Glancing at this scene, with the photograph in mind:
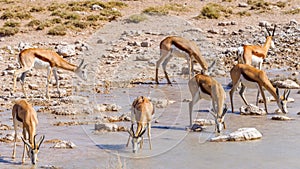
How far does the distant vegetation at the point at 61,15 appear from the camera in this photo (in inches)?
953

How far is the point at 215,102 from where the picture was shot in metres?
11.5

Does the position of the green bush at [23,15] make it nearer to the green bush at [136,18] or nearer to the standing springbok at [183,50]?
the green bush at [136,18]

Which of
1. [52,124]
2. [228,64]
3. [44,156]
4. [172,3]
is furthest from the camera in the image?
[172,3]

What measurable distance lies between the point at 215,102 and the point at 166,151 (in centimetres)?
172

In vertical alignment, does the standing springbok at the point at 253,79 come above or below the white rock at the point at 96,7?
below

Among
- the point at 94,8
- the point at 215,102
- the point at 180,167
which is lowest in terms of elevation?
the point at 180,167

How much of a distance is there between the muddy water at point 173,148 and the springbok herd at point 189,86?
1.03ft

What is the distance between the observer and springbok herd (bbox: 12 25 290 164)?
9.66 meters

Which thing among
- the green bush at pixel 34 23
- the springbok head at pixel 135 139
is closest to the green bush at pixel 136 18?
the green bush at pixel 34 23

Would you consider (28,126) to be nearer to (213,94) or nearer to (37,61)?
(213,94)

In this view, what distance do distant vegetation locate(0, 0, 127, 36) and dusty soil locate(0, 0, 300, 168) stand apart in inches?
19.8

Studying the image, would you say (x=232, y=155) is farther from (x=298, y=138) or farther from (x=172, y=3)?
(x=172, y=3)

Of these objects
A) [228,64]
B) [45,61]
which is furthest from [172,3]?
[45,61]

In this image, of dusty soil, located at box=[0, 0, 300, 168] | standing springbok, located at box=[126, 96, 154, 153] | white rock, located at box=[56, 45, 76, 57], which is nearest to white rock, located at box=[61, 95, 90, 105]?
dusty soil, located at box=[0, 0, 300, 168]
